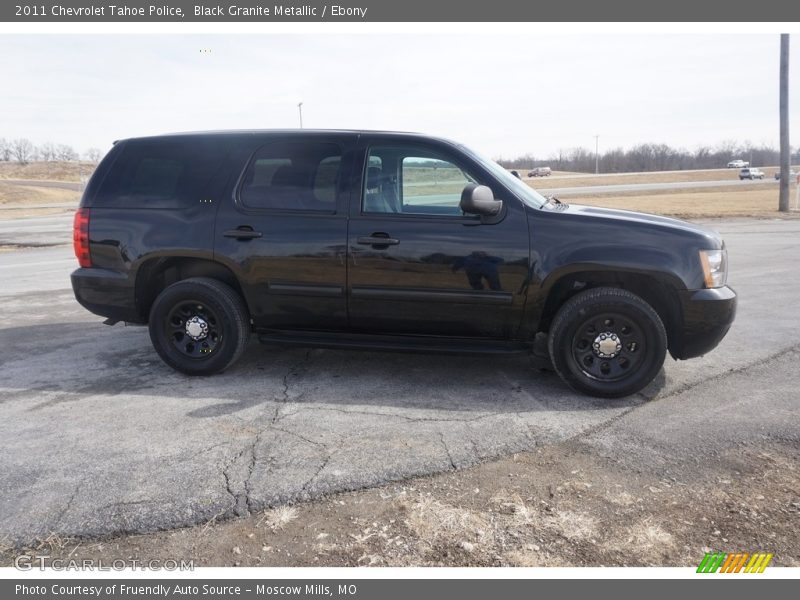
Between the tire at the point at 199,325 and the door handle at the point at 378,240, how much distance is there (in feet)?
3.80

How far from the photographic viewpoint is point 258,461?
11.4 feet

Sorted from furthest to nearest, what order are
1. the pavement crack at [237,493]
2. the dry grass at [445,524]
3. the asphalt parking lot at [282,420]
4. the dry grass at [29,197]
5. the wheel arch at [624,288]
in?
1. the dry grass at [29,197]
2. the wheel arch at [624,288]
3. the asphalt parking lot at [282,420]
4. the pavement crack at [237,493]
5. the dry grass at [445,524]

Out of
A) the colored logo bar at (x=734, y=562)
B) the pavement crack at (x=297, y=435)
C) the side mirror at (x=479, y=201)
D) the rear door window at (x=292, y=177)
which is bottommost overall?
the colored logo bar at (x=734, y=562)

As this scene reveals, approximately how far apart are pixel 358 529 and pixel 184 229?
9.90ft

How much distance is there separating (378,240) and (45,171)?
331ft

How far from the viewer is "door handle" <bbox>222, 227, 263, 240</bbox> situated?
4.74 meters

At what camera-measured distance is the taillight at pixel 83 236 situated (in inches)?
198

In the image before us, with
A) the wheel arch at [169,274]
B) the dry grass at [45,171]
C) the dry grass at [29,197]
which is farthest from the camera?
the dry grass at [45,171]

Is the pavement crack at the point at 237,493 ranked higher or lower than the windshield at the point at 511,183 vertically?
lower

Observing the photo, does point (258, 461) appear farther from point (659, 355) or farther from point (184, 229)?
point (659, 355)

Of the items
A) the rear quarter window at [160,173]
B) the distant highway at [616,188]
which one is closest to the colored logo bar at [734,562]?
the rear quarter window at [160,173]

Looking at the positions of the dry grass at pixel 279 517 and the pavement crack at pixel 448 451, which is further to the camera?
the pavement crack at pixel 448 451

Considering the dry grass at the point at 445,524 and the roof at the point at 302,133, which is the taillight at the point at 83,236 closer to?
the roof at the point at 302,133

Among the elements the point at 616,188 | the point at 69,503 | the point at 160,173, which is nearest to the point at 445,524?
the point at 69,503
